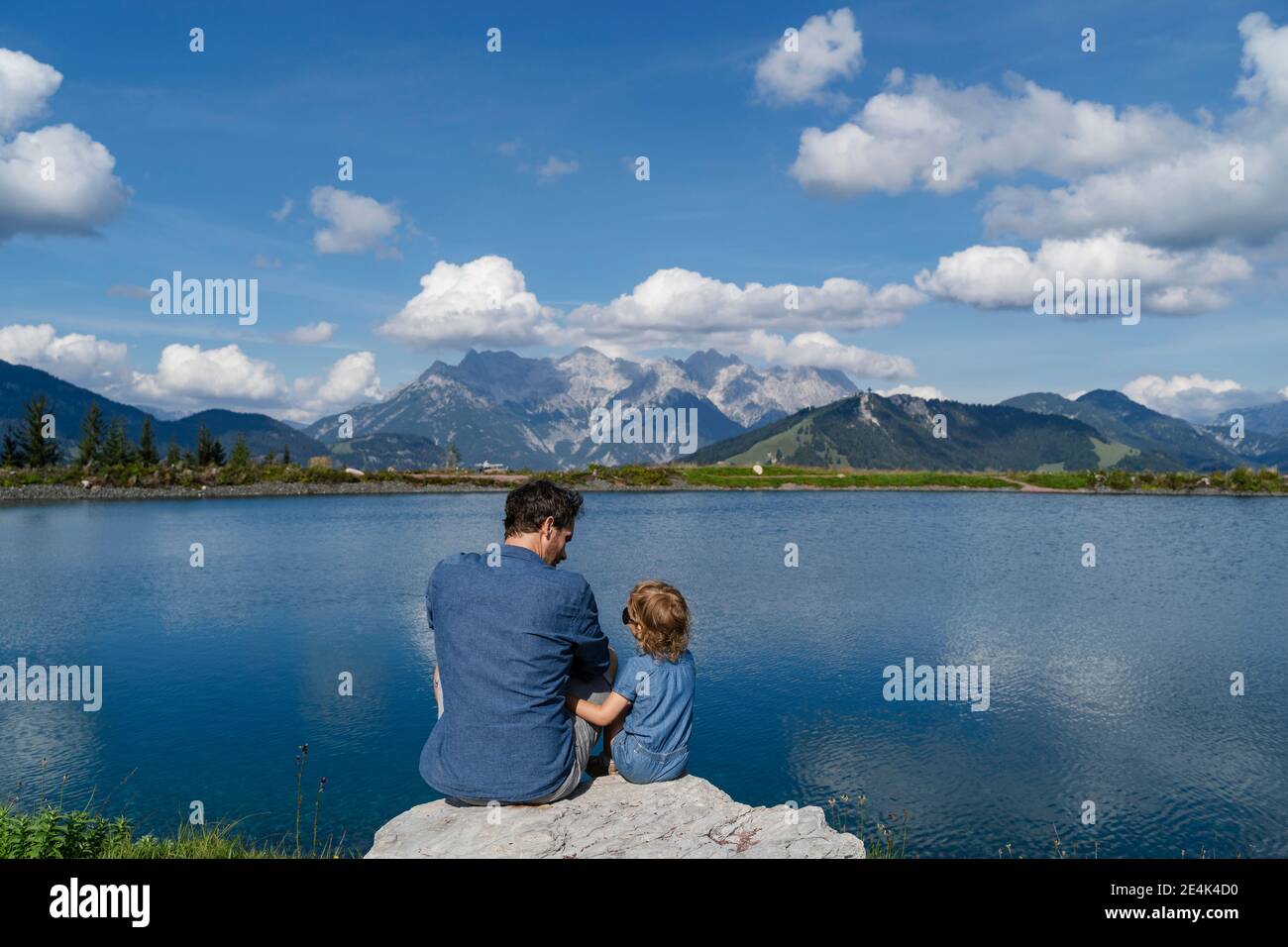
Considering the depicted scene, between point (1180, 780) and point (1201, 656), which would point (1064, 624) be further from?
point (1180, 780)

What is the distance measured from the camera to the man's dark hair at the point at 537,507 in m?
7.56

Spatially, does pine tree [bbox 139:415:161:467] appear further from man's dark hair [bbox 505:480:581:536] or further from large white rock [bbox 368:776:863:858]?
large white rock [bbox 368:776:863:858]

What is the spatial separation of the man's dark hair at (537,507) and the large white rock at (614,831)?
2.59 m

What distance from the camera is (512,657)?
23.4 ft

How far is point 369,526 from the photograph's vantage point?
73312 mm

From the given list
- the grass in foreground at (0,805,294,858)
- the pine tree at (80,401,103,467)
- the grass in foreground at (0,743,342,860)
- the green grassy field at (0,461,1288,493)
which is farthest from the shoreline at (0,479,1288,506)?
the grass in foreground at (0,805,294,858)

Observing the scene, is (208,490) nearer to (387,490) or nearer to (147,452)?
(147,452)

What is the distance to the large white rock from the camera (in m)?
6.72

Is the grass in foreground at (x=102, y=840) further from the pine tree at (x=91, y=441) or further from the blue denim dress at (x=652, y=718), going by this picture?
the pine tree at (x=91, y=441)

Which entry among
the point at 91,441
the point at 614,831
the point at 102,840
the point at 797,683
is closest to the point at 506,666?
the point at 614,831

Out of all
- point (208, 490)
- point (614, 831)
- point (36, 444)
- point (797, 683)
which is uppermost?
point (36, 444)

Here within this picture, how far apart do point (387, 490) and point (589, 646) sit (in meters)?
133

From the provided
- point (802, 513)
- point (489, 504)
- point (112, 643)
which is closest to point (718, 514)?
point (802, 513)
